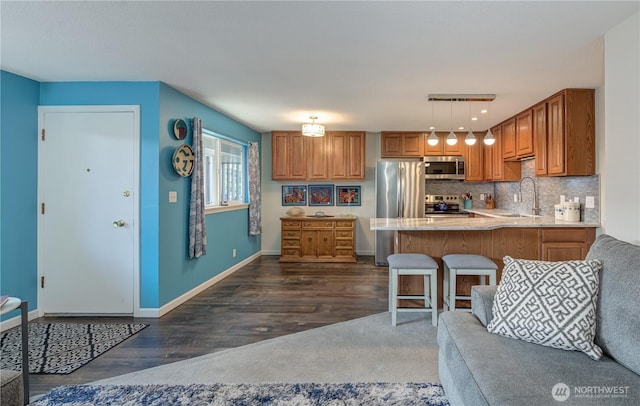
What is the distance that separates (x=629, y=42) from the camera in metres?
2.10

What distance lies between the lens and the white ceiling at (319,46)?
1.98 meters

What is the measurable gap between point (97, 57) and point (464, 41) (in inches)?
114

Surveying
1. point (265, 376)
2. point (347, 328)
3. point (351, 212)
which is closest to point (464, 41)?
point (347, 328)

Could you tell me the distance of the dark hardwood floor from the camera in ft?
7.84

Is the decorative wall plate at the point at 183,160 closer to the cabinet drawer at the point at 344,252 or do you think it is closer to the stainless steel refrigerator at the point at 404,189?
the cabinet drawer at the point at 344,252

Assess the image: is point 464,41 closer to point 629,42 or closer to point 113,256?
point 629,42

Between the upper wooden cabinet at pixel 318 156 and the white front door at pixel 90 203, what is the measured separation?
10.1 feet

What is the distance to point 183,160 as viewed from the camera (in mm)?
3572

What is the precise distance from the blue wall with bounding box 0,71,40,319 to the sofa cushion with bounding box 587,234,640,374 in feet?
14.2

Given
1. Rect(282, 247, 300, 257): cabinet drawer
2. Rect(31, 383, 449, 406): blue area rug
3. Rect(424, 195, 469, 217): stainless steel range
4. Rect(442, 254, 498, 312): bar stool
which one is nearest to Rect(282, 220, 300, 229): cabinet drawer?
Rect(282, 247, 300, 257): cabinet drawer

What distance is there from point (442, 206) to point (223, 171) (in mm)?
3881

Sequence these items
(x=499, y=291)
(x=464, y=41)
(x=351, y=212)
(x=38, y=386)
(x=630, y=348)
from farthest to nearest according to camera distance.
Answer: (x=351, y=212) < (x=464, y=41) < (x=38, y=386) < (x=499, y=291) < (x=630, y=348)

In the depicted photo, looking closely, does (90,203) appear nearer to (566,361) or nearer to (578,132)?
(566,361)

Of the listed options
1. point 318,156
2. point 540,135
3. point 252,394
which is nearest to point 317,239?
point 318,156
